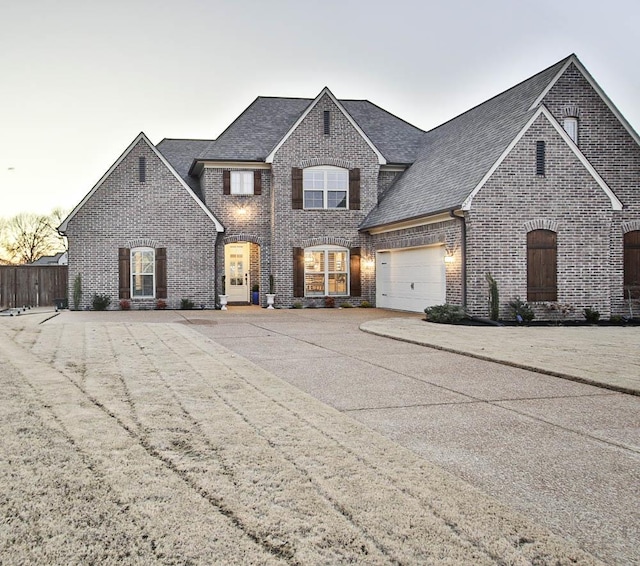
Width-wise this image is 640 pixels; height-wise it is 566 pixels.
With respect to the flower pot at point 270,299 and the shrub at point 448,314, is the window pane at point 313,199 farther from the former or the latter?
the shrub at point 448,314

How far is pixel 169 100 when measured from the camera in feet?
86.7

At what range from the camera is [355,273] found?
2350 cm

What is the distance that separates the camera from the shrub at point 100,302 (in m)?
22.2

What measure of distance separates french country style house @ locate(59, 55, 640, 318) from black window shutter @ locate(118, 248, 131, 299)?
0.17 ft

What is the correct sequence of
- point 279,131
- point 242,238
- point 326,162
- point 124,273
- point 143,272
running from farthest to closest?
point 279,131 → point 242,238 → point 326,162 → point 143,272 → point 124,273

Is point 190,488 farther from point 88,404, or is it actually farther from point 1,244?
point 1,244

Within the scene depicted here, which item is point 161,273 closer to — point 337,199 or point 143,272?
point 143,272

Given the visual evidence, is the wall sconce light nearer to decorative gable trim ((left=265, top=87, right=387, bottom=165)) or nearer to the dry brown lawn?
decorative gable trim ((left=265, top=87, right=387, bottom=165))

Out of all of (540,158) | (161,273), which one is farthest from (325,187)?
(540,158)

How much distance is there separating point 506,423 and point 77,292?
772 inches

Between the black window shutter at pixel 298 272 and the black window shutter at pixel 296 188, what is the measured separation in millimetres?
1706

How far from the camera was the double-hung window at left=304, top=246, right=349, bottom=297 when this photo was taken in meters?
23.6

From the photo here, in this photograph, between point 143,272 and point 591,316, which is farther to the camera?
point 143,272

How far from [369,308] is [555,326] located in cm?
863
